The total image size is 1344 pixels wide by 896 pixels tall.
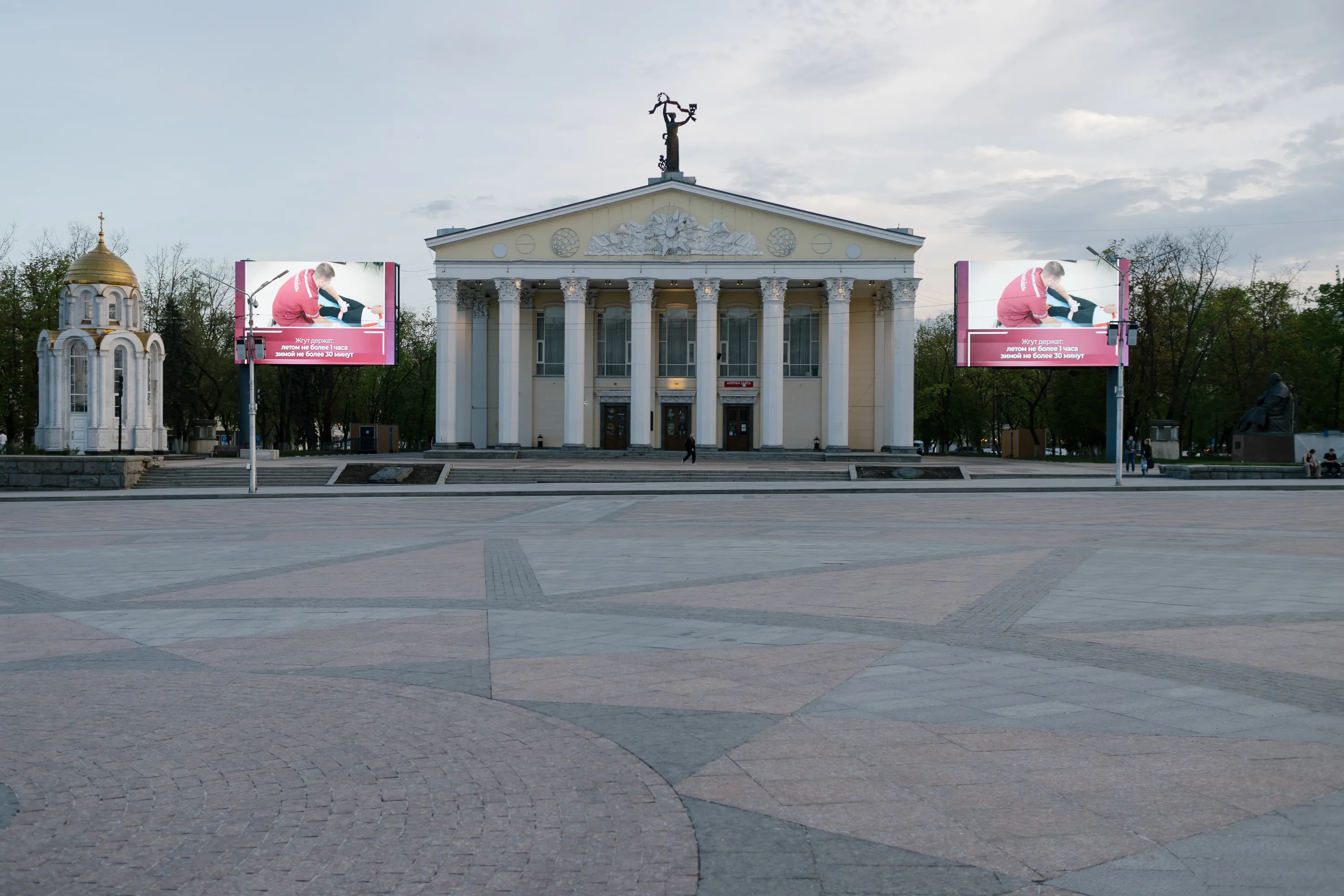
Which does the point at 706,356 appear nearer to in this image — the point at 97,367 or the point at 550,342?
the point at 550,342

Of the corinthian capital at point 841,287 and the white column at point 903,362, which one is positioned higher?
the corinthian capital at point 841,287

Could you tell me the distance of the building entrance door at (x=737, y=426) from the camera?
61.0 metres

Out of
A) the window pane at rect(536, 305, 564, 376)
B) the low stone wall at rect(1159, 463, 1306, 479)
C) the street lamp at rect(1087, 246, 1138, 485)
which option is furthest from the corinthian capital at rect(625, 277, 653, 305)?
the low stone wall at rect(1159, 463, 1306, 479)

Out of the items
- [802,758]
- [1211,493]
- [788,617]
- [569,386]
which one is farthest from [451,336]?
[802,758]

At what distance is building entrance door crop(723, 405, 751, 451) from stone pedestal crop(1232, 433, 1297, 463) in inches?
977

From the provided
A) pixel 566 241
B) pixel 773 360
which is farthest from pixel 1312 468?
pixel 566 241

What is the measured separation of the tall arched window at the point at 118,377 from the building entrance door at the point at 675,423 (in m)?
28.6

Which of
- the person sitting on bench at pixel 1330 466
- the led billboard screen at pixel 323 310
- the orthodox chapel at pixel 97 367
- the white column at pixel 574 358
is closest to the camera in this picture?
the orthodox chapel at pixel 97 367

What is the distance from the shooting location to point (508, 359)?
5684 centimetres

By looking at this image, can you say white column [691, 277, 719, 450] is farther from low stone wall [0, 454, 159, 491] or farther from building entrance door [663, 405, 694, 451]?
low stone wall [0, 454, 159, 491]

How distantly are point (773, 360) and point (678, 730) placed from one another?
2014 inches

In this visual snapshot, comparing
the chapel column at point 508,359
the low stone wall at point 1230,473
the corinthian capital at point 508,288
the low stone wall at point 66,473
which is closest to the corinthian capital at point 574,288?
the corinthian capital at point 508,288

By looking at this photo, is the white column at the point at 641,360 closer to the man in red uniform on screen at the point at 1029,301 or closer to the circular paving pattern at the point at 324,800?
the man in red uniform on screen at the point at 1029,301

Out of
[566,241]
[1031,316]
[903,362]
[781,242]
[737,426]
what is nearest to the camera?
[1031,316]
